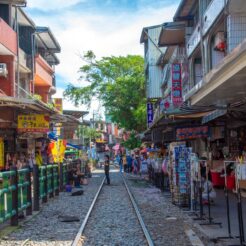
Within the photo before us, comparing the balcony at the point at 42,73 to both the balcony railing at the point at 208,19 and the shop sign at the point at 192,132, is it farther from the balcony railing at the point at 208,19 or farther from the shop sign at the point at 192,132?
the shop sign at the point at 192,132

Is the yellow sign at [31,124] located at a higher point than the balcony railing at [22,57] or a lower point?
lower

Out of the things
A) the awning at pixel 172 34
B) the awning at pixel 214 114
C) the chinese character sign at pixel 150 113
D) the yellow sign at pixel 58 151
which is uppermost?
the awning at pixel 172 34

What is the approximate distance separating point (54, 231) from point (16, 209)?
3.83 feet

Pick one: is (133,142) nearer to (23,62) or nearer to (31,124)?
(23,62)

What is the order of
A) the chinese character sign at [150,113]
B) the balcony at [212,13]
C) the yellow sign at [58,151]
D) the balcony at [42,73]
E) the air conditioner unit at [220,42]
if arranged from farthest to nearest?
the chinese character sign at [150,113] → the balcony at [42,73] → the yellow sign at [58,151] → the air conditioner unit at [220,42] → the balcony at [212,13]

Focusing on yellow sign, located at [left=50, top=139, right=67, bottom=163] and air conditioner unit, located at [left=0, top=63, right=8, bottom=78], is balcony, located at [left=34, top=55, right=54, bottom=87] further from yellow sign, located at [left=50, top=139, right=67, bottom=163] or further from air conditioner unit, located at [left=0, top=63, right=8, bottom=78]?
air conditioner unit, located at [left=0, top=63, right=8, bottom=78]

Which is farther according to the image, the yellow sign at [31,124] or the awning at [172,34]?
the awning at [172,34]

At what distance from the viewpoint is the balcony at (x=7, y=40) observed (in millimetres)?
21547

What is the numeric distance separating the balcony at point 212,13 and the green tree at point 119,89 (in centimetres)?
2511

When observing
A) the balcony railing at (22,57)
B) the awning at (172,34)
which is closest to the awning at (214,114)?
the awning at (172,34)

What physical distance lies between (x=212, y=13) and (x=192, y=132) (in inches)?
186

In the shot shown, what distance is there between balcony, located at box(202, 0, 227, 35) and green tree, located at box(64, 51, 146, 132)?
2511cm

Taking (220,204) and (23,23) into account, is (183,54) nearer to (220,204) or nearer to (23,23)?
(23,23)

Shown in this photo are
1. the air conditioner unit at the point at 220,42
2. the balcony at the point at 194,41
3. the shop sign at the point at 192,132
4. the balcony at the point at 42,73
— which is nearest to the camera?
the air conditioner unit at the point at 220,42
